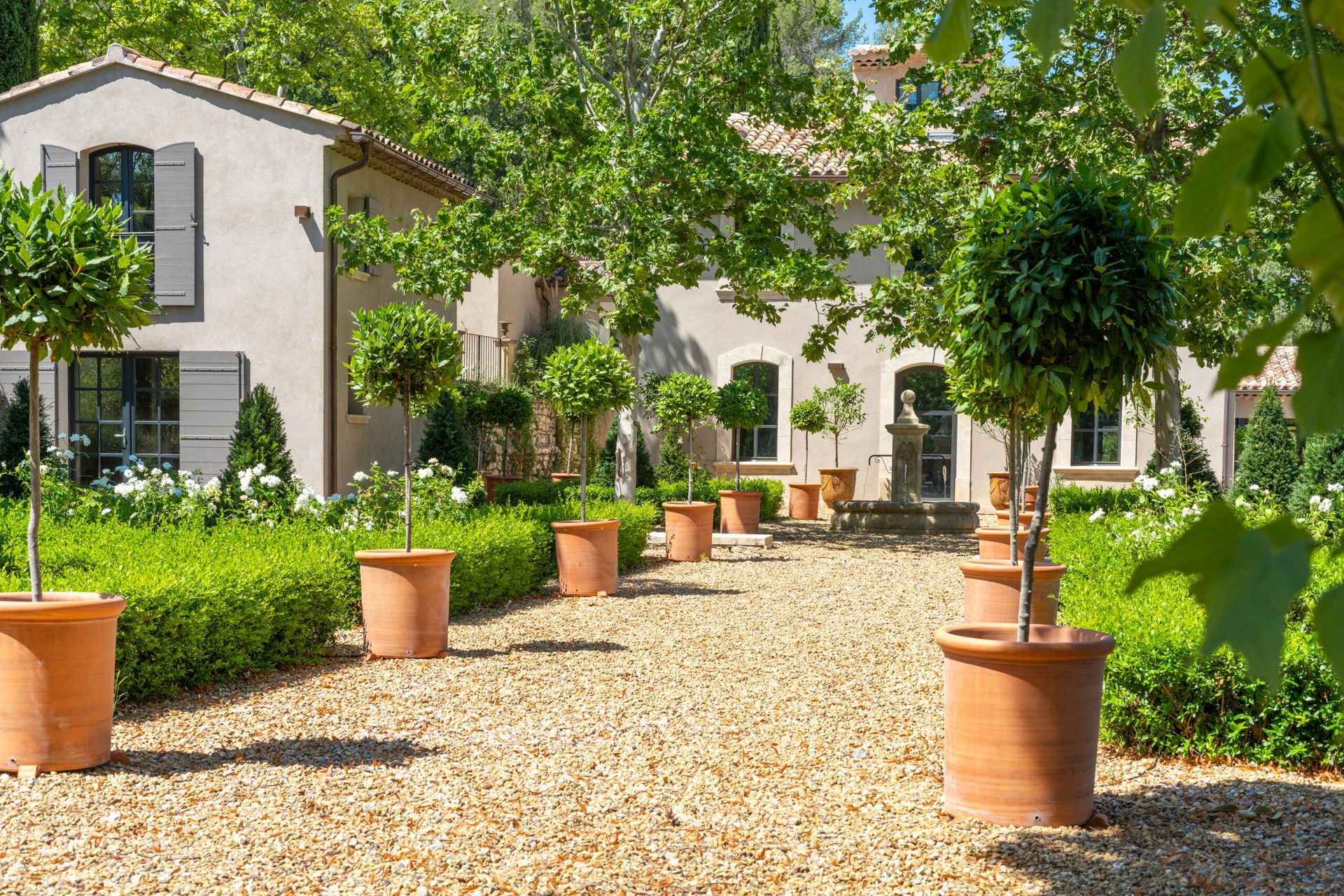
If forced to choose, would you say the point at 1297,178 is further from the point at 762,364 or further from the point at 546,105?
the point at 762,364

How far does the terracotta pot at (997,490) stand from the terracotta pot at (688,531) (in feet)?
27.4

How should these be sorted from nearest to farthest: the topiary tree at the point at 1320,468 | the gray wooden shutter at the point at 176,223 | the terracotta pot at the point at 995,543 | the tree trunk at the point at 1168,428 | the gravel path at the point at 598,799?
the gravel path at the point at 598,799 → the terracotta pot at the point at 995,543 → the tree trunk at the point at 1168,428 → the gray wooden shutter at the point at 176,223 → the topiary tree at the point at 1320,468

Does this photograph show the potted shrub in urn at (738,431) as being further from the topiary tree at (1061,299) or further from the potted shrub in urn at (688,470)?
the topiary tree at (1061,299)

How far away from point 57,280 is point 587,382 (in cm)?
652

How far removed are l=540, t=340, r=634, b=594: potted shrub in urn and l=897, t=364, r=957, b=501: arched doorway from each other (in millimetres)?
10206

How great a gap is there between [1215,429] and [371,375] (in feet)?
54.6

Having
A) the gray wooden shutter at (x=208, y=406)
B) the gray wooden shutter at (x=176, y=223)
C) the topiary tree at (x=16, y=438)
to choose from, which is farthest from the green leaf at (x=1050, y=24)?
the gray wooden shutter at (x=176, y=223)

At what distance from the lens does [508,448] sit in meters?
18.8

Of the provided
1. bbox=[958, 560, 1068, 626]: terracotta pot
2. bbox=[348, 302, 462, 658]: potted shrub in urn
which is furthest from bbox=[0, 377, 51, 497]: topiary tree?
bbox=[958, 560, 1068, 626]: terracotta pot

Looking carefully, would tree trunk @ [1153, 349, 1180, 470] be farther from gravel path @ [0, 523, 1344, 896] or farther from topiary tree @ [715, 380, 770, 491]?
gravel path @ [0, 523, 1344, 896]

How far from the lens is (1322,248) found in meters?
0.65

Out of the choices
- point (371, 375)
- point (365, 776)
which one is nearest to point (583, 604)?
point (371, 375)

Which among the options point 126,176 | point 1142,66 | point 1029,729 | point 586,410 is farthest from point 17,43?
point 1142,66

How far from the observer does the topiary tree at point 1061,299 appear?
419 cm
